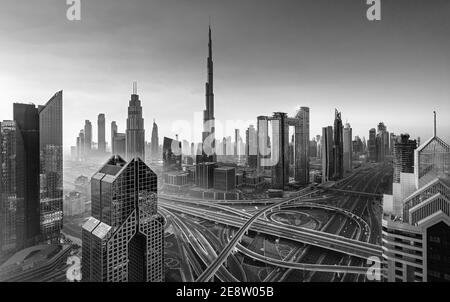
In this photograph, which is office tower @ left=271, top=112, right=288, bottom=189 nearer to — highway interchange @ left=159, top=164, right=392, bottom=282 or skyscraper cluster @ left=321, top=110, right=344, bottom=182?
highway interchange @ left=159, top=164, right=392, bottom=282

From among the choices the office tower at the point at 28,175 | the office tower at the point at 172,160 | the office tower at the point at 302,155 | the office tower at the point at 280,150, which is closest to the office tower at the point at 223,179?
the office tower at the point at 172,160

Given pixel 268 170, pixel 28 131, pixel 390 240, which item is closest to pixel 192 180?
pixel 268 170

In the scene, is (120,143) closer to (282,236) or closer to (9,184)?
(9,184)

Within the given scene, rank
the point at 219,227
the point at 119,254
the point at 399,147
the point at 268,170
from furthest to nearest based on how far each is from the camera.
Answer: the point at 268,170, the point at 219,227, the point at 399,147, the point at 119,254

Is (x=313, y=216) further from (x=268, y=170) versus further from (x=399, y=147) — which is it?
(x=268, y=170)

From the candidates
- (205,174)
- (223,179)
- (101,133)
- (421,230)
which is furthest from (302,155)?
(101,133)
